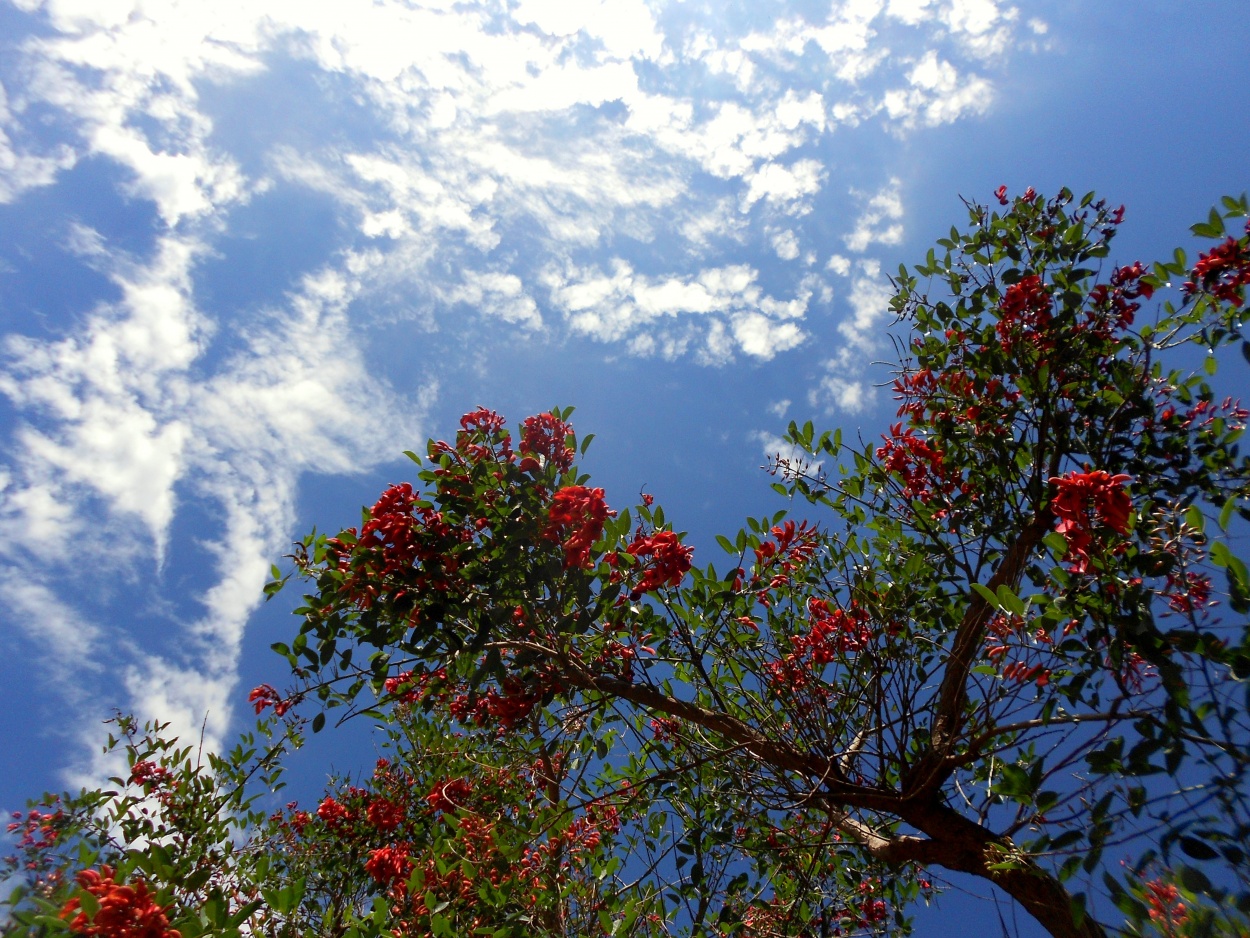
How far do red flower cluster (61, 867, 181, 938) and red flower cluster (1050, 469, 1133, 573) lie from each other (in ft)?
9.75

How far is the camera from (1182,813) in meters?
1.63

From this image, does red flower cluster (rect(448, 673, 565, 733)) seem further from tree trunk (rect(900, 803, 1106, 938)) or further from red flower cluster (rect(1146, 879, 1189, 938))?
red flower cluster (rect(1146, 879, 1189, 938))

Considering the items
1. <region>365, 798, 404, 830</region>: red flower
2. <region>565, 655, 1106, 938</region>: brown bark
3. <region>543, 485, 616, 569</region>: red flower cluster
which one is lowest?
<region>565, 655, 1106, 938</region>: brown bark

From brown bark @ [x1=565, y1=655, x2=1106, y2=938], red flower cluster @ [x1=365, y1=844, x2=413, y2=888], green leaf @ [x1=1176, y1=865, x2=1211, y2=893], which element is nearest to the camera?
green leaf @ [x1=1176, y1=865, x2=1211, y2=893]

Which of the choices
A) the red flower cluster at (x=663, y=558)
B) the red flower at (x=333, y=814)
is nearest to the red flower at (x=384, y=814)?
the red flower at (x=333, y=814)

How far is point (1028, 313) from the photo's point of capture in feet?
12.1

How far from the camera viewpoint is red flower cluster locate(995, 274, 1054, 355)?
361 centimetres

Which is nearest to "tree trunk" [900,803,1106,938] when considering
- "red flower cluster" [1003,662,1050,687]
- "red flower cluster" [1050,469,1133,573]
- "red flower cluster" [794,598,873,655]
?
"red flower cluster" [1003,662,1050,687]

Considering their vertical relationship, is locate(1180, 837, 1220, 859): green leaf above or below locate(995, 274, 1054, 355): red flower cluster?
below

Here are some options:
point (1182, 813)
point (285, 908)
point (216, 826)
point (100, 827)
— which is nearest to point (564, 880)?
point (285, 908)

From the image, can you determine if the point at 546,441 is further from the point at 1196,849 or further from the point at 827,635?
the point at 1196,849

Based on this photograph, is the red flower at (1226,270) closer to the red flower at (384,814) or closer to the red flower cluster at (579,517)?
the red flower cluster at (579,517)

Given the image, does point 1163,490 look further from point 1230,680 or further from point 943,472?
point 1230,680

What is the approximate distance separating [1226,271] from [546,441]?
11.2 ft
